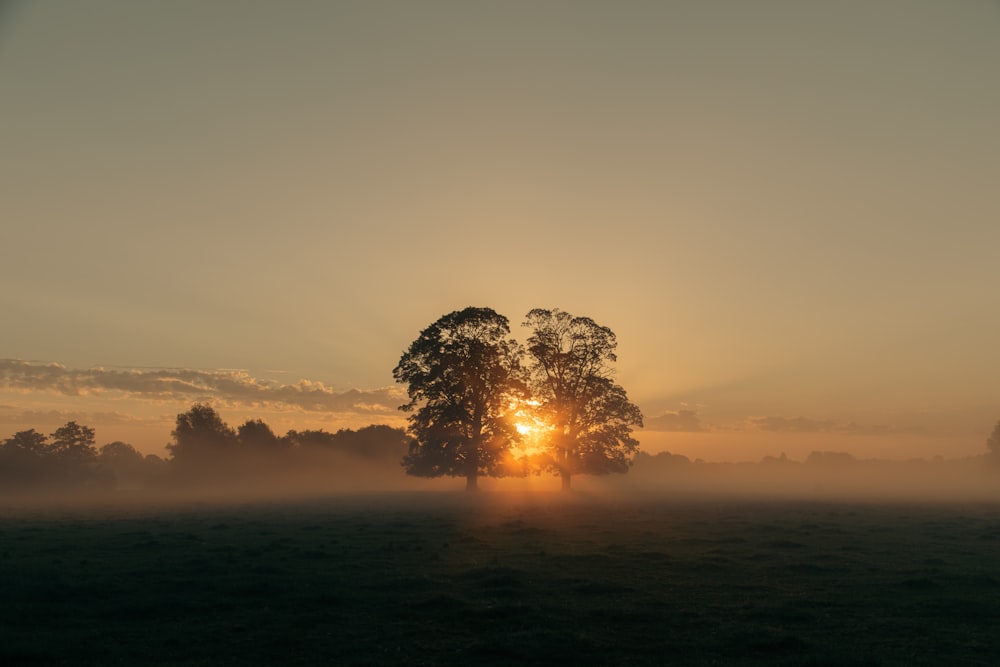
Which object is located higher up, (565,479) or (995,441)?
(995,441)

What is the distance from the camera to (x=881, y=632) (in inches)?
727

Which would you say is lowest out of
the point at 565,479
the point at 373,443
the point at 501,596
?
the point at 501,596

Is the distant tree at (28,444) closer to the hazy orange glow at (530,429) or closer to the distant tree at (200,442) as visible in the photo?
the distant tree at (200,442)

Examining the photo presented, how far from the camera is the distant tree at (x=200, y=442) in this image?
5428 inches

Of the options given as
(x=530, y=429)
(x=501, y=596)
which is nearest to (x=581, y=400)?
(x=530, y=429)

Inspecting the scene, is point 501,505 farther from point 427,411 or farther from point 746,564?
point 746,564

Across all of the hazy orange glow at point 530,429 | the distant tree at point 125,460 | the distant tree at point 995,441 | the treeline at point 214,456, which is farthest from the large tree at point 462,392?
the distant tree at point 995,441

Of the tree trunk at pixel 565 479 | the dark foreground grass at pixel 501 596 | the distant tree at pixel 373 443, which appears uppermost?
the distant tree at pixel 373 443

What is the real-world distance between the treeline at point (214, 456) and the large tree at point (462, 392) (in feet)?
267

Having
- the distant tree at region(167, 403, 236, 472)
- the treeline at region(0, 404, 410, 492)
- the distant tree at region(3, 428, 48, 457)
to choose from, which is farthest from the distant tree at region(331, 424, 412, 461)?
the distant tree at region(3, 428, 48, 457)

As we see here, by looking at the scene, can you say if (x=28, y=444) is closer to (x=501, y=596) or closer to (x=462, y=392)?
(x=462, y=392)

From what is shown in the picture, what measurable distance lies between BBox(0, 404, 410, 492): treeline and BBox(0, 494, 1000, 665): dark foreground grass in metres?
103

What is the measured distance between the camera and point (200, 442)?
138 m

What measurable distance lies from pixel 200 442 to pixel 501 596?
132 metres
